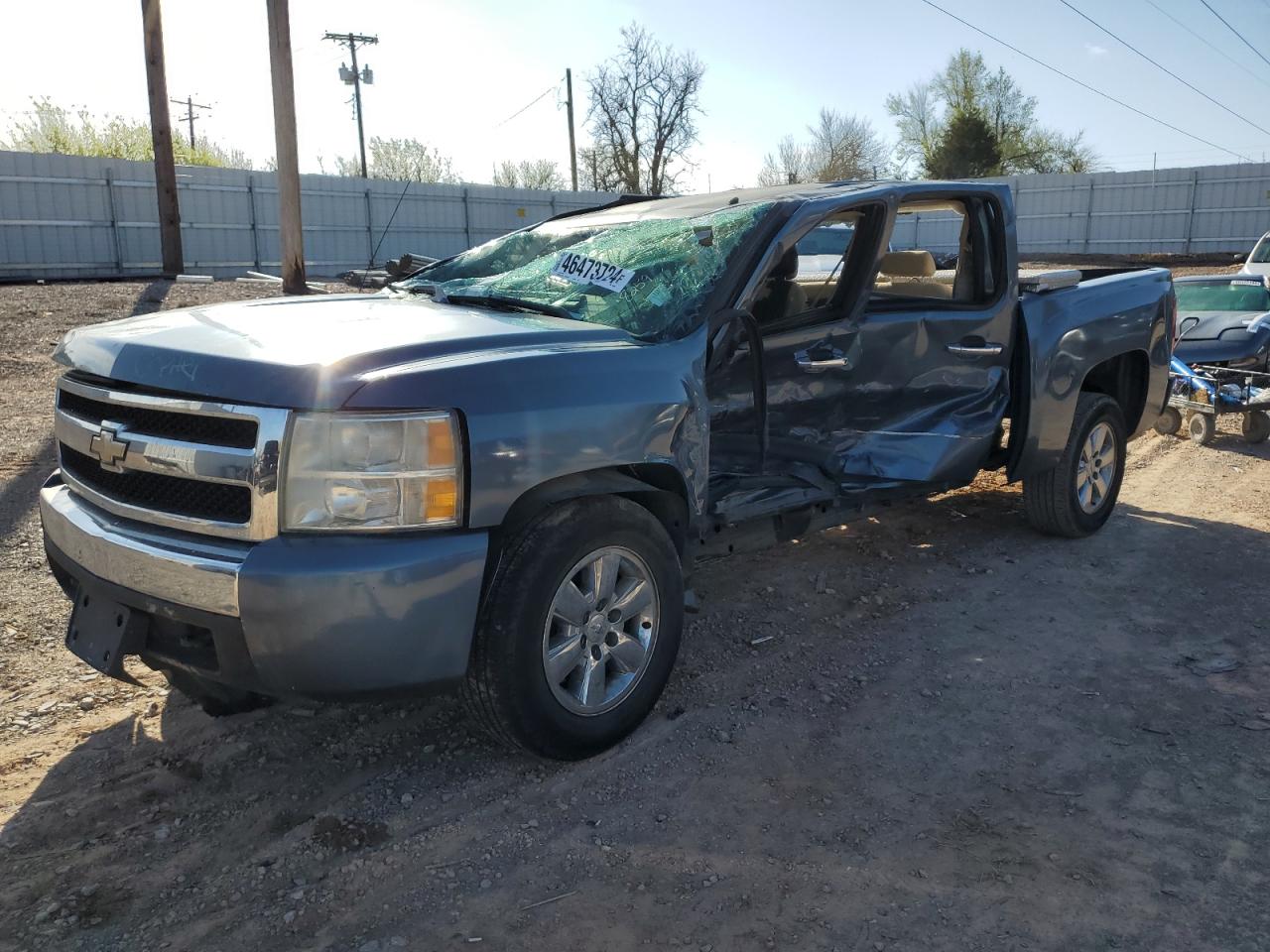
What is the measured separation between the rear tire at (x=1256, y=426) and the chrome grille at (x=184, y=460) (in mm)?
9090

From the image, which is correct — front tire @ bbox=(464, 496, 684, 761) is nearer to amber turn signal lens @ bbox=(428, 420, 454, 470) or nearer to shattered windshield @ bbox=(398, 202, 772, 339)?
amber turn signal lens @ bbox=(428, 420, 454, 470)

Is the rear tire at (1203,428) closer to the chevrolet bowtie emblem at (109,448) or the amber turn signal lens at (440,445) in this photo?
the amber turn signal lens at (440,445)

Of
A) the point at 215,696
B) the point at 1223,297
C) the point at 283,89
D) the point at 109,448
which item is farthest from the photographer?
the point at 283,89

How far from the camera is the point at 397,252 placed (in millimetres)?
26922

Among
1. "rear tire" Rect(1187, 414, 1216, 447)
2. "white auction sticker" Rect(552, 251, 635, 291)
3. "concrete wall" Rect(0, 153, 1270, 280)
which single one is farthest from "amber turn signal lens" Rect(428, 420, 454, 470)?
"concrete wall" Rect(0, 153, 1270, 280)

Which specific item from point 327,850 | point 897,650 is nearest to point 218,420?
point 327,850

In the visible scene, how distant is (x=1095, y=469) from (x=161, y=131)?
16.2 m

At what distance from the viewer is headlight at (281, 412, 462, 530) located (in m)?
2.74

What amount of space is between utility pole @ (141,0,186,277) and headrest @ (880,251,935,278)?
1515 centimetres

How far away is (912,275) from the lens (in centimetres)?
538

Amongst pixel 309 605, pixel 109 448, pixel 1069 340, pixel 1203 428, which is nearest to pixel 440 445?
pixel 309 605

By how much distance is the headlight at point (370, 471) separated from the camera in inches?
108

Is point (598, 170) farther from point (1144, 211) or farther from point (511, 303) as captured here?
point (511, 303)

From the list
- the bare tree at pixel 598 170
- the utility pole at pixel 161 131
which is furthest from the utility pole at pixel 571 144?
the utility pole at pixel 161 131
